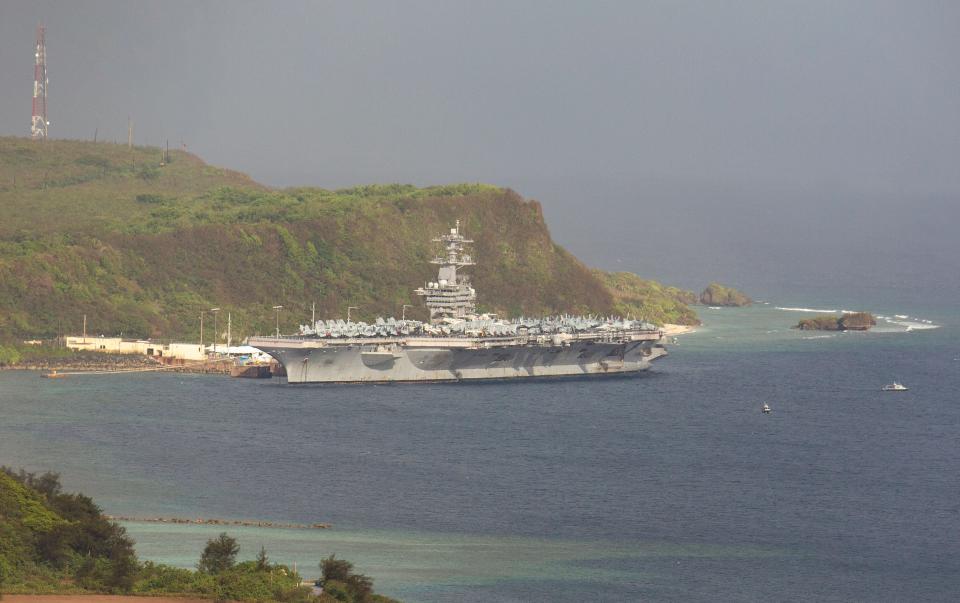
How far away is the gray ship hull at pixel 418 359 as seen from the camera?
277 feet

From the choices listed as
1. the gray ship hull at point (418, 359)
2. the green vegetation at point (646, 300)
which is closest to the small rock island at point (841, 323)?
the green vegetation at point (646, 300)

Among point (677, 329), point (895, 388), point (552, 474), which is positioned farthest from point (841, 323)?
point (552, 474)

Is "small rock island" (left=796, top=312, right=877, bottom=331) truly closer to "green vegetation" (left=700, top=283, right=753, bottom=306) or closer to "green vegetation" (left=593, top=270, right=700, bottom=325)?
"green vegetation" (left=593, top=270, right=700, bottom=325)

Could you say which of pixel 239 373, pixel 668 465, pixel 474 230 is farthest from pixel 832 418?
pixel 474 230

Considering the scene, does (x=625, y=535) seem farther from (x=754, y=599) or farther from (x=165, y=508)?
(x=165, y=508)

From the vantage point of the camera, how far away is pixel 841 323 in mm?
120812

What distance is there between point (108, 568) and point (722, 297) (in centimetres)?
10788

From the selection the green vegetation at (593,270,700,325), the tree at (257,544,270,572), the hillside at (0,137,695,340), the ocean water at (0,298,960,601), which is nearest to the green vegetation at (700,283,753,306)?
the green vegetation at (593,270,700,325)

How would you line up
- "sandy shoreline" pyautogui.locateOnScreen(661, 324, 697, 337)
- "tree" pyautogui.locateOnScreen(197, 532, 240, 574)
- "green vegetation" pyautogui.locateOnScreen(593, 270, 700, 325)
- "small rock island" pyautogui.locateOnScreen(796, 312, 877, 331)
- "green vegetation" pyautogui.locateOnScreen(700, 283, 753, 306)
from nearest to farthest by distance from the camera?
"tree" pyautogui.locateOnScreen(197, 532, 240, 574), "sandy shoreline" pyautogui.locateOnScreen(661, 324, 697, 337), "small rock island" pyautogui.locateOnScreen(796, 312, 877, 331), "green vegetation" pyautogui.locateOnScreen(593, 270, 700, 325), "green vegetation" pyautogui.locateOnScreen(700, 283, 753, 306)

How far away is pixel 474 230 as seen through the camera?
124312mm

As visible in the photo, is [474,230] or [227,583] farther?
[474,230]

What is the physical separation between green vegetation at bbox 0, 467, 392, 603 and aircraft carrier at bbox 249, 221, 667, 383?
127 feet

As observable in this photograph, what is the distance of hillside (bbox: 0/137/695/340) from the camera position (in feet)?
339

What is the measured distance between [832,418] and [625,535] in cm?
2679
